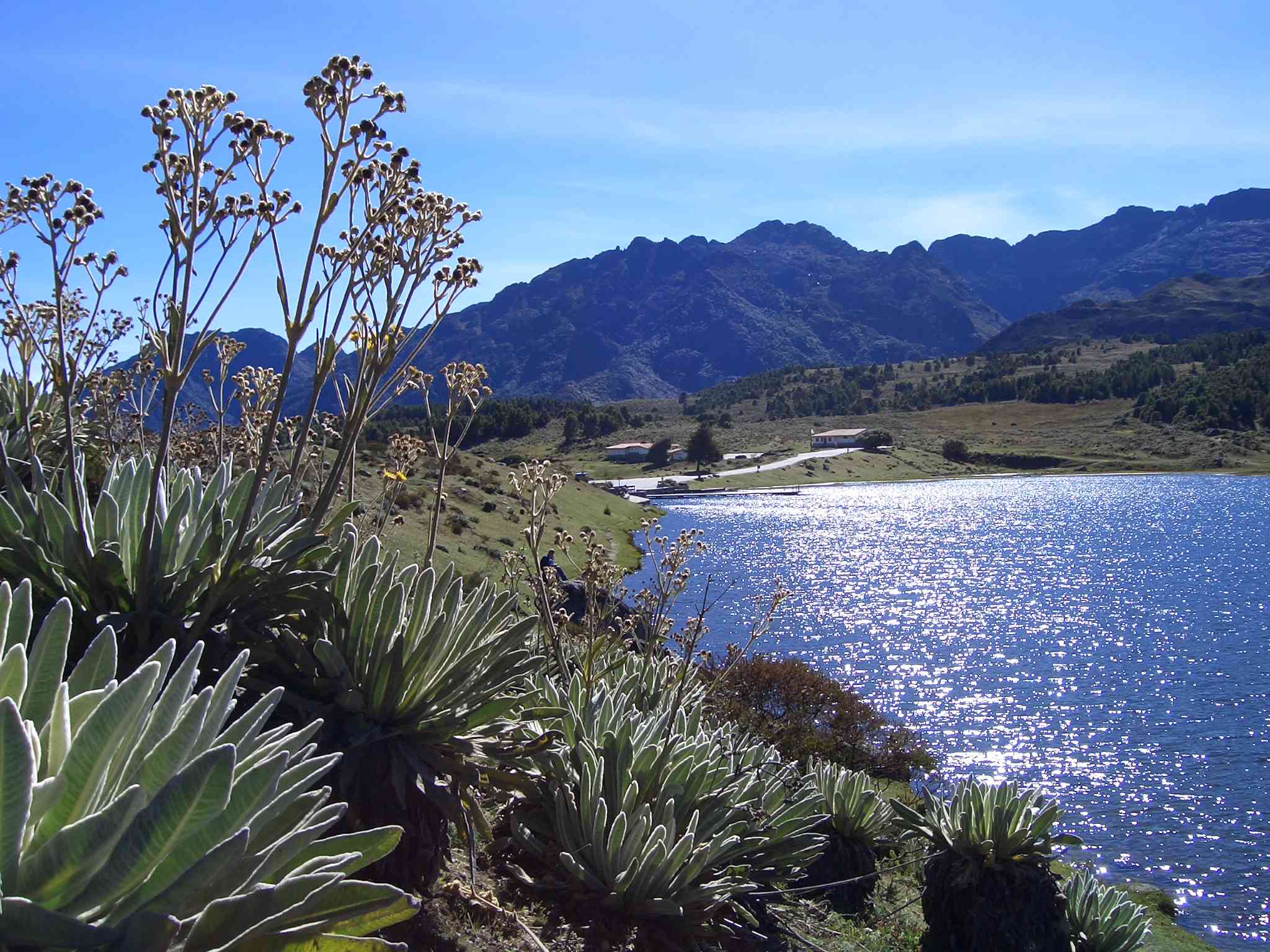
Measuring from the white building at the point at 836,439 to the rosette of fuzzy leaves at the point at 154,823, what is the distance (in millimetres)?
120218

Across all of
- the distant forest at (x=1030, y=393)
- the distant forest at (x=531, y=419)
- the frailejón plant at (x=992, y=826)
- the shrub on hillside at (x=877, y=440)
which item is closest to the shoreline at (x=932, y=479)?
the shrub on hillside at (x=877, y=440)

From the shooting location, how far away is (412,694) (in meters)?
3.96

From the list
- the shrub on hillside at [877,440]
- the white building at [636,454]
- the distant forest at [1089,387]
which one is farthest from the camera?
the distant forest at [1089,387]

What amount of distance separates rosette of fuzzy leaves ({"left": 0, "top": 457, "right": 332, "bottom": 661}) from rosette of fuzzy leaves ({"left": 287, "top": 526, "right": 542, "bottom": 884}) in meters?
0.23

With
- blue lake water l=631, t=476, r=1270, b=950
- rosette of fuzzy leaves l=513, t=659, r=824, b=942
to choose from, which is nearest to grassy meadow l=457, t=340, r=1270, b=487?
blue lake water l=631, t=476, r=1270, b=950

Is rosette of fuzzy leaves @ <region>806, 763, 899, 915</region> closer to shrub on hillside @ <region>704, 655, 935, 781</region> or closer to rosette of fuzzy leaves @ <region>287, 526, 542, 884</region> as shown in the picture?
rosette of fuzzy leaves @ <region>287, 526, 542, 884</region>

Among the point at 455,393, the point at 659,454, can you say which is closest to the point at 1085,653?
the point at 455,393

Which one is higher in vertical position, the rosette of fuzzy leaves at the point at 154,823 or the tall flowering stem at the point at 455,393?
the tall flowering stem at the point at 455,393

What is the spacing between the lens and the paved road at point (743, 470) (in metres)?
94.9

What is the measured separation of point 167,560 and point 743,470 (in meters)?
102

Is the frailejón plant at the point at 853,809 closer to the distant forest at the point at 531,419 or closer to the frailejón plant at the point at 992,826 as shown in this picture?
the frailejón plant at the point at 992,826

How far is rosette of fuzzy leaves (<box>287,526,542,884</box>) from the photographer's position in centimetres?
370

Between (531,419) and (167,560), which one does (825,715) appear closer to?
(167,560)

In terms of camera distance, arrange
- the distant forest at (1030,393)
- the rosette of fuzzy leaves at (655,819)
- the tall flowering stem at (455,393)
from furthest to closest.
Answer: the distant forest at (1030,393)
the tall flowering stem at (455,393)
the rosette of fuzzy leaves at (655,819)
